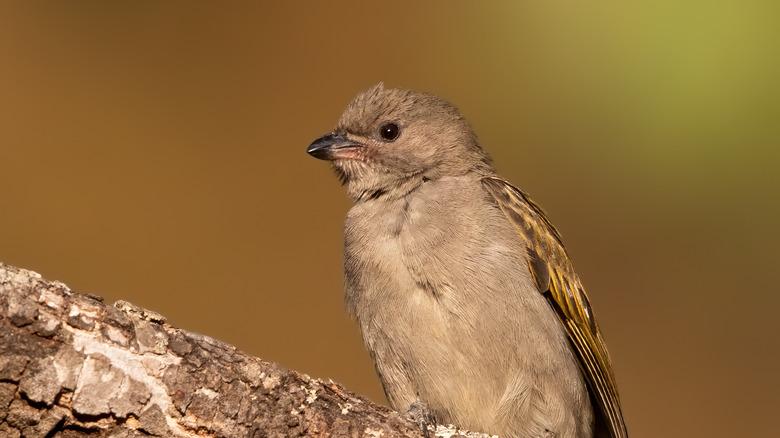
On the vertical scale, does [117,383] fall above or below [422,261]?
below

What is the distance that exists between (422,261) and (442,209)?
322mm

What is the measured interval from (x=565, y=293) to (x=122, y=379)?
2285 millimetres

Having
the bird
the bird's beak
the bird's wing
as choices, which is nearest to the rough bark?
the bird

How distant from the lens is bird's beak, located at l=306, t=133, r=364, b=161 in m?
4.32

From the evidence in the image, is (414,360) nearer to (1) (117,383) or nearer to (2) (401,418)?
(2) (401,418)

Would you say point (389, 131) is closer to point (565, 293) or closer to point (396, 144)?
point (396, 144)

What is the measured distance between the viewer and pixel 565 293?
3.89m

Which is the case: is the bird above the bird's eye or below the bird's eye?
below

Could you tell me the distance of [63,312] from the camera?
2.18 meters

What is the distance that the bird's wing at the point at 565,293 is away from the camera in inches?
151

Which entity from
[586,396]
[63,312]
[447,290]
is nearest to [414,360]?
[447,290]

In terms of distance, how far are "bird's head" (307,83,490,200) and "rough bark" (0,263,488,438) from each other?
1687 mm

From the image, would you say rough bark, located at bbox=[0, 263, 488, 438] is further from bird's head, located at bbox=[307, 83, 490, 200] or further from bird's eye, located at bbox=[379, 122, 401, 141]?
bird's eye, located at bbox=[379, 122, 401, 141]

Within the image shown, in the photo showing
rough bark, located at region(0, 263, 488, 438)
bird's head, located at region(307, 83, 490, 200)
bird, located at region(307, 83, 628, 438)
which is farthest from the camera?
bird's head, located at region(307, 83, 490, 200)
